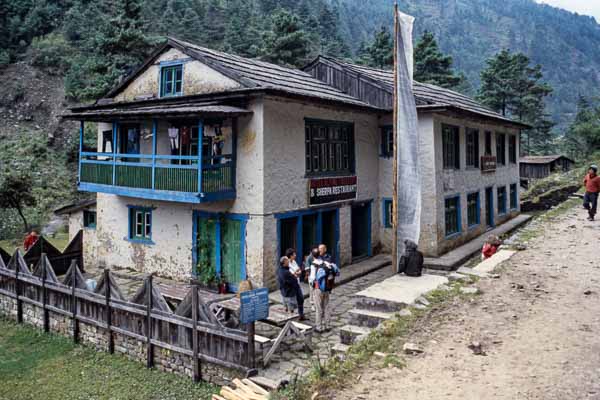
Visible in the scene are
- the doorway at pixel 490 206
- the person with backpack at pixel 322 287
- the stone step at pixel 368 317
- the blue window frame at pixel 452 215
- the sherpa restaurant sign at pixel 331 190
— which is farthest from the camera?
the doorway at pixel 490 206

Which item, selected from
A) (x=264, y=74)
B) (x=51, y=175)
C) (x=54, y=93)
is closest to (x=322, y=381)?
(x=264, y=74)

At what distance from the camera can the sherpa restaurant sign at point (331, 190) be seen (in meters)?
15.5

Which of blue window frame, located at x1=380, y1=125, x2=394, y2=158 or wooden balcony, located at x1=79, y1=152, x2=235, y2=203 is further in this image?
blue window frame, located at x1=380, y1=125, x2=394, y2=158

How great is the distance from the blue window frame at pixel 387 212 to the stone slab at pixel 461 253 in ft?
7.04

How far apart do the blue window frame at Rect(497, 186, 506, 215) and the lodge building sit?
5318mm

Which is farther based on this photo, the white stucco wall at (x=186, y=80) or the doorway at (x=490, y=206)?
the doorway at (x=490, y=206)

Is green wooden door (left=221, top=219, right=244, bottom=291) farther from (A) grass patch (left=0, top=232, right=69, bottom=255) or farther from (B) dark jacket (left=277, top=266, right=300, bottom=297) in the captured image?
(A) grass patch (left=0, top=232, right=69, bottom=255)

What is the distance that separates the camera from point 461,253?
17922mm

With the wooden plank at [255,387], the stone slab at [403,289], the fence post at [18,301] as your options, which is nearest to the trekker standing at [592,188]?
the stone slab at [403,289]

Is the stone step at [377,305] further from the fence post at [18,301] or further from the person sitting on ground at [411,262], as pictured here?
the fence post at [18,301]

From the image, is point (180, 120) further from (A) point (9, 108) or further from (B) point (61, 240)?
(A) point (9, 108)

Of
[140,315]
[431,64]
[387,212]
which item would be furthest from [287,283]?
[431,64]

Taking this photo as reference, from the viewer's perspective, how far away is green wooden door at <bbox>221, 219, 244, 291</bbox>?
14086mm

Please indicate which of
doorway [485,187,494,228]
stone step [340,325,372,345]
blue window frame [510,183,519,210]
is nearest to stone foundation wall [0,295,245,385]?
stone step [340,325,372,345]
